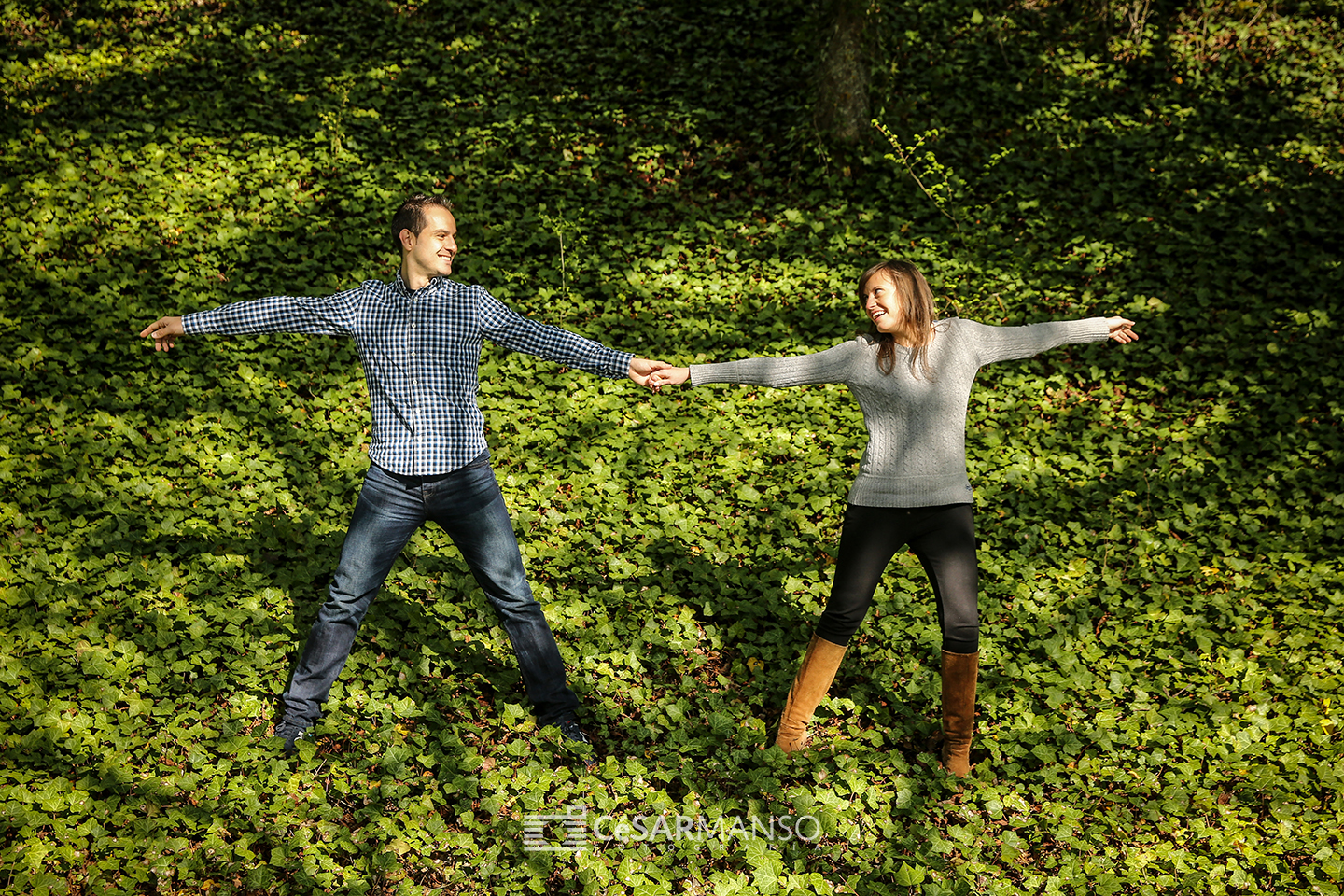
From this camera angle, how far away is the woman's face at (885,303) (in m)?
3.72

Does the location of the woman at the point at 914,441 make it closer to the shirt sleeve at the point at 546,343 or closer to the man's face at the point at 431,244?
the shirt sleeve at the point at 546,343

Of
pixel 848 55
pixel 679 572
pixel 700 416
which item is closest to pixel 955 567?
pixel 679 572

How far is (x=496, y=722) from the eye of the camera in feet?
14.0

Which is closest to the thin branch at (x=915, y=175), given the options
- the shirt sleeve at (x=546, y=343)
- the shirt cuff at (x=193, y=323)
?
Result: the shirt sleeve at (x=546, y=343)

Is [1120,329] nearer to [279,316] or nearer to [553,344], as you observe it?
[553,344]

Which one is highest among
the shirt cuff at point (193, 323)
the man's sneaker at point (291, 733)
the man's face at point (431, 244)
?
the man's face at point (431, 244)

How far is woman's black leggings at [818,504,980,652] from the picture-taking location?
376 centimetres

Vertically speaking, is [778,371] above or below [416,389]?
above

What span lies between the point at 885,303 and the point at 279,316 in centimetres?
258

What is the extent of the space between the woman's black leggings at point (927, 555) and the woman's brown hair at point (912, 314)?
24.5 inches

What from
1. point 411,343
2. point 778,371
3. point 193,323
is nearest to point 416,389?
point 411,343

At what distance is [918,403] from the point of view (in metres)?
3.72

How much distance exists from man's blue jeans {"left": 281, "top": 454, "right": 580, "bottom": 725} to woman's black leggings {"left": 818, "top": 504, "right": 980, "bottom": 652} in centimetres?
140

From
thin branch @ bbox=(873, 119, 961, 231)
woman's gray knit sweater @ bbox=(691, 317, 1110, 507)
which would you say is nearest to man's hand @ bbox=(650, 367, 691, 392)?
woman's gray knit sweater @ bbox=(691, 317, 1110, 507)
